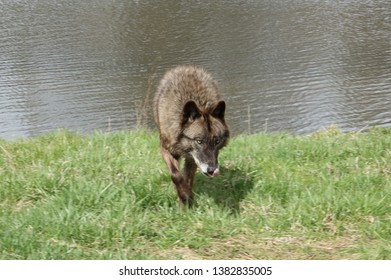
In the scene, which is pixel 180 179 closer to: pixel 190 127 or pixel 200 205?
pixel 200 205

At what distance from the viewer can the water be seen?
50.2 feet

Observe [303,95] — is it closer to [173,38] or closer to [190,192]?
[173,38]

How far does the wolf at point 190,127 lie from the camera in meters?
5.39

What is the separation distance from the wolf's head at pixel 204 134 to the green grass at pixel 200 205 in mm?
526

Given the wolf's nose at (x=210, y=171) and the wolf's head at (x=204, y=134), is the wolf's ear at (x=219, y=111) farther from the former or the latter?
the wolf's nose at (x=210, y=171)

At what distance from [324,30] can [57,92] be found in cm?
1184

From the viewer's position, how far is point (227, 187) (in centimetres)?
607

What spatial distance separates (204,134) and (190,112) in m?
0.28

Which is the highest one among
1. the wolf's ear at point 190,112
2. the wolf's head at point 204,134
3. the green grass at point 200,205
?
the wolf's ear at point 190,112

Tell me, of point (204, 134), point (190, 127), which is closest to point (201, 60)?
point (190, 127)

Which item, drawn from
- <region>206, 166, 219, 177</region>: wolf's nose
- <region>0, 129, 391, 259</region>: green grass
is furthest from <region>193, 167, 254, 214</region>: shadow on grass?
<region>206, 166, 219, 177</region>: wolf's nose

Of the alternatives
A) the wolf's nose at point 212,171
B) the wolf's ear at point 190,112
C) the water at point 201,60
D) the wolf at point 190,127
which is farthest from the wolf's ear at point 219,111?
the water at point 201,60

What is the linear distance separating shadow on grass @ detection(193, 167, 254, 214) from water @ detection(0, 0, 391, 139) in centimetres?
544

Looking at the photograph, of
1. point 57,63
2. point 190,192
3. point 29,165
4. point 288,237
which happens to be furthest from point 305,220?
point 57,63
